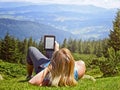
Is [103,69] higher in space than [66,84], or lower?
lower

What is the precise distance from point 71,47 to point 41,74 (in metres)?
138

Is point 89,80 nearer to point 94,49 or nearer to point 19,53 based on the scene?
point 19,53

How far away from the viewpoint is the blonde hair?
8.17 metres

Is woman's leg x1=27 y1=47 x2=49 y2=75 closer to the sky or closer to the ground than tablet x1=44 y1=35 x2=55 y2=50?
closer to the ground

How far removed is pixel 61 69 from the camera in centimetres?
817

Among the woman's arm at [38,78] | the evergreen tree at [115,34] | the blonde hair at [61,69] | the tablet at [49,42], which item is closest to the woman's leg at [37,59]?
the tablet at [49,42]

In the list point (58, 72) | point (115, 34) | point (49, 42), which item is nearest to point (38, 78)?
point (58, 72)

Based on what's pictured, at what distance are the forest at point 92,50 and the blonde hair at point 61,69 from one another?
9060 mm

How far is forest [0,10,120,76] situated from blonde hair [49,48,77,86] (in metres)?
9.06

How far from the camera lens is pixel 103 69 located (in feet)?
63.4

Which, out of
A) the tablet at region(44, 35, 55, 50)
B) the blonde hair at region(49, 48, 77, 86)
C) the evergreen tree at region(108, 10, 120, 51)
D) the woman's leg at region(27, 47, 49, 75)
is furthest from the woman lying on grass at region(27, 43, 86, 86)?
the evergreen tree at region(108, 10, 120, 51)

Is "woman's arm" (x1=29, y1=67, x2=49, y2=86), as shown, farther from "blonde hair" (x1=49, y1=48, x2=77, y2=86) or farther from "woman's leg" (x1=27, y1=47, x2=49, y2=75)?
"woman's leg" (x1=27, y1=47, x2=49, y2=75)

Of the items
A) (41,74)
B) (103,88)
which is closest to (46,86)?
(41,74)

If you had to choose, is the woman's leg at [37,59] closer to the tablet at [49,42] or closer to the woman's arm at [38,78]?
the tablet at [49,42]
